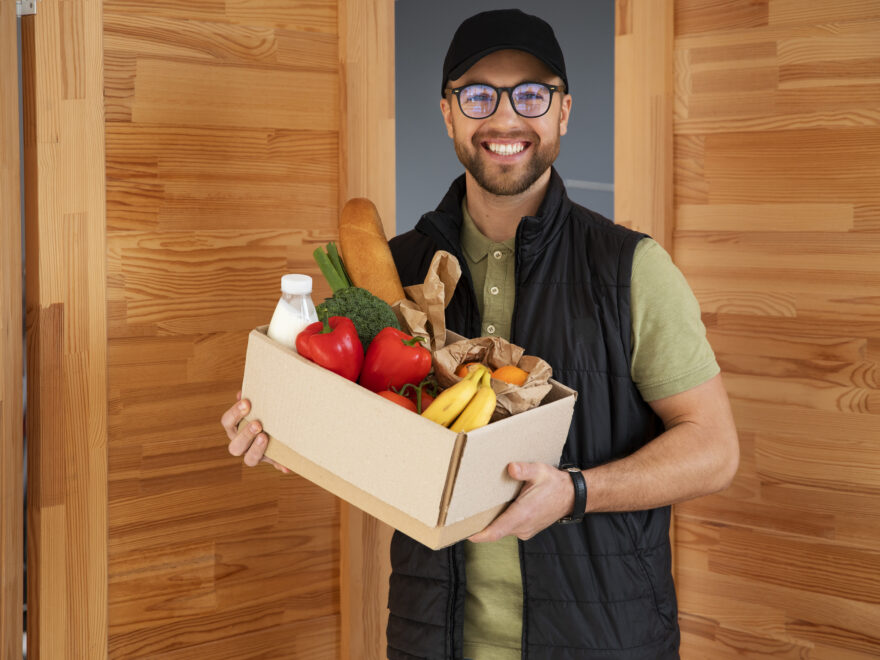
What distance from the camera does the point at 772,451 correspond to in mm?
2084

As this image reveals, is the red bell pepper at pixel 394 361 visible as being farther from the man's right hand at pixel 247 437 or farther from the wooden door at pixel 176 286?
the wooden door at pixel 176 286

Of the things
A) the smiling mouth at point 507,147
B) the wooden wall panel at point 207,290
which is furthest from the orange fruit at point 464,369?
the wooden wall panel at point 207,290

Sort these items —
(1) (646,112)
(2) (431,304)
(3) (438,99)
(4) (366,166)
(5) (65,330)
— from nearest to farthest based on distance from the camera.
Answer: (2) (431,304)
(5) (65,330)
(4) (366,166)
(1) (646,112)
(3) (438,99)

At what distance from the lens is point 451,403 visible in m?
1.09

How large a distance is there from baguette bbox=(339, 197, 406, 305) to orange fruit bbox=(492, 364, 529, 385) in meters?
0.25

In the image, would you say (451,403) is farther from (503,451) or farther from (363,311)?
(363,311)

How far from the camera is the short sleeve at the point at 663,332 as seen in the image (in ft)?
4.46

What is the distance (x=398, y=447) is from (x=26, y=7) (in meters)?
1.15

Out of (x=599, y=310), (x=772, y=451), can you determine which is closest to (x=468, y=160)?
(x=599, y=310)

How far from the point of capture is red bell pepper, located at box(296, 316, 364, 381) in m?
1.14

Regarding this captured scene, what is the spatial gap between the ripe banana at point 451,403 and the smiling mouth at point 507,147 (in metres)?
0.52

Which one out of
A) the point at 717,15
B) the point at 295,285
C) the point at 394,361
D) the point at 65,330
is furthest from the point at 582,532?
the point at 717,15

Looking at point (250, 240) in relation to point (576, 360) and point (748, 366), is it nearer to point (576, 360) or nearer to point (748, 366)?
point (576, 360)

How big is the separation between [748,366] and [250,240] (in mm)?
1201
